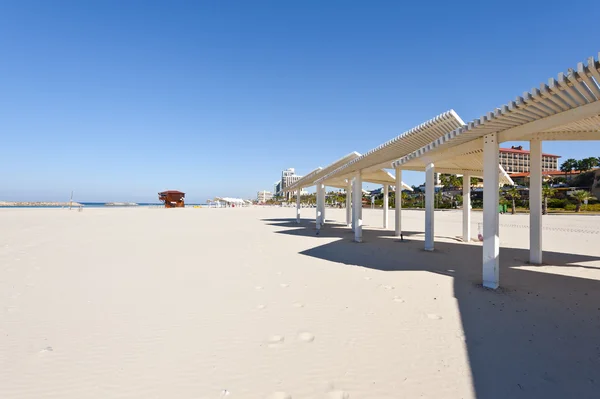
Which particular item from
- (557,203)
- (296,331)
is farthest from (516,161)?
(296,331)

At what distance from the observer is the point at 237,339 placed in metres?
3.61

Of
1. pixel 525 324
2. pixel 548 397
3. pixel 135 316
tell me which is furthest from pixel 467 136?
pixel 135 316

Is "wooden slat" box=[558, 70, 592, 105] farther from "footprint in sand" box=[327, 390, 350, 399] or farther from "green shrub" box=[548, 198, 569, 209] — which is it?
"green shrub" box=[548, 198, 569, 209]

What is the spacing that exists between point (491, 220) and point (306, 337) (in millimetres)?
4391

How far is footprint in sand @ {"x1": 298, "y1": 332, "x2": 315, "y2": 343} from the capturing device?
359 cm

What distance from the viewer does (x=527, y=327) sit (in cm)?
393

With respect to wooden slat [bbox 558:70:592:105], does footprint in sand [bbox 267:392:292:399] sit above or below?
below

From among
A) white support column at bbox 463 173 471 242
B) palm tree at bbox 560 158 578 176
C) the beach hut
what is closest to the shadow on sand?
white support column at bbox 463 173 471 242

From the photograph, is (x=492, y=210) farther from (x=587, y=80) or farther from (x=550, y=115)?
(x=587, y=80)

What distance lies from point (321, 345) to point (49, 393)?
263 cm

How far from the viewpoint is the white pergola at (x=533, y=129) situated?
3.96 meters

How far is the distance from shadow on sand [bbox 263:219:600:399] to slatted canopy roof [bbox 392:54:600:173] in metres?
2.96

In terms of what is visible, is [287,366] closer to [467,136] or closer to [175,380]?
[175,380]

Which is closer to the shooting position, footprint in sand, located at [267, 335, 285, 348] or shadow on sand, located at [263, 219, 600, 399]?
shadow on sand, located at [263, 219, 600, 399]
